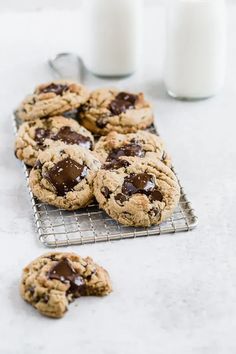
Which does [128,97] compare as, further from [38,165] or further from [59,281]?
[59,281]

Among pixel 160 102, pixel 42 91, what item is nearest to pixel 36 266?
pixel 42 91

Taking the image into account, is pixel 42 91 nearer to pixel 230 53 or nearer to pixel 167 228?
pixel 167 228

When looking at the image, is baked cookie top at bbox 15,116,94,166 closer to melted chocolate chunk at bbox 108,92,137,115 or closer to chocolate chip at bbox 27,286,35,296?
melted chocolate chunk at bbox 108,92,137,115

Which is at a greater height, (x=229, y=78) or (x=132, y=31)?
(x=132, y=31)

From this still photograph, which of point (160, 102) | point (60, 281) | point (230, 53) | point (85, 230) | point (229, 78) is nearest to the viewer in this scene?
point (60, 281)

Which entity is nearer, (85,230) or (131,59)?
(85,230)

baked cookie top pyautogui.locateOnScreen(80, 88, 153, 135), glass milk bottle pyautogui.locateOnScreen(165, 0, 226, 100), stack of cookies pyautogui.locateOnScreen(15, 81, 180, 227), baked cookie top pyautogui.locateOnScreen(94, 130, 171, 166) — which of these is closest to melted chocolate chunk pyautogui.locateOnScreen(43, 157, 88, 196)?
stack of cookies pyautogui.locateOnScreen(15, 81, 180, 227)

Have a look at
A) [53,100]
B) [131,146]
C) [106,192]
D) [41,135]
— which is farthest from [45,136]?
[106,192]
